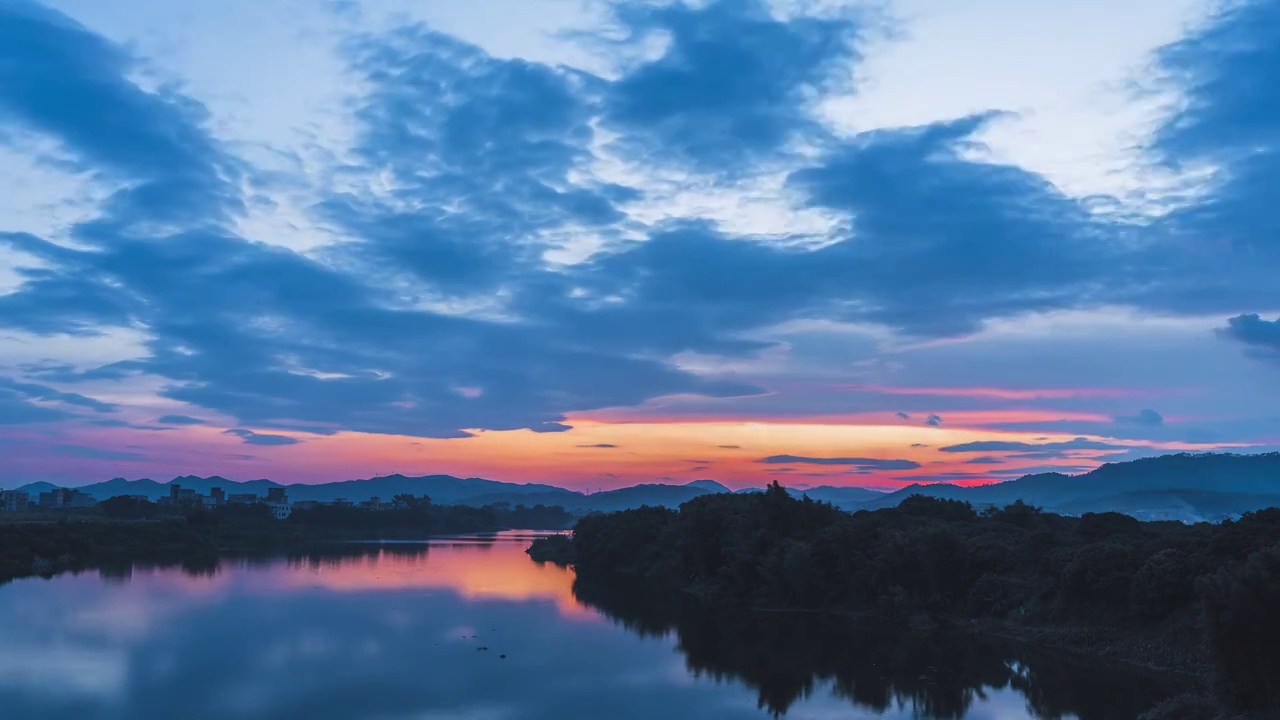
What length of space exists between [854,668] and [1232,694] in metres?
12.1

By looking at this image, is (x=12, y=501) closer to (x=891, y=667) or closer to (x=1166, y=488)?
(x=891, y=667)

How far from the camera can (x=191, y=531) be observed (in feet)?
270

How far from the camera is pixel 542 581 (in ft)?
181

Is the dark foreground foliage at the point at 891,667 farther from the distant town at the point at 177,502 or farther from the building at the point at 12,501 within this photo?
the building at the point at 12,501

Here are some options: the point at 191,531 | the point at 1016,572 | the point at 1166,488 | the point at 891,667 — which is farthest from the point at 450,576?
the point at 1166,488

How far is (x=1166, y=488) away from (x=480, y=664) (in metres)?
162

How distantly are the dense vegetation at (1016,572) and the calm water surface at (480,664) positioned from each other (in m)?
2.65

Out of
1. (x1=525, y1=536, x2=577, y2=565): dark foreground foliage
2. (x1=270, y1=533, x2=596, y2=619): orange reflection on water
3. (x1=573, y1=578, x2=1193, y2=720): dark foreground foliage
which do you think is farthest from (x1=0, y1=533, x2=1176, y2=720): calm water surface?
(x1=525, y1=536, x2=577, y2=565): dark foreground foliage

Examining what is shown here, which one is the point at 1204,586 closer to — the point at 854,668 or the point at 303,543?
the point at 854,668

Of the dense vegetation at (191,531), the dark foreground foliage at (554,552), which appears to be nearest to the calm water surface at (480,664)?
the dense vegetation at (191,531)

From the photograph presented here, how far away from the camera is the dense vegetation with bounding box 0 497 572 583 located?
5806 centimetres

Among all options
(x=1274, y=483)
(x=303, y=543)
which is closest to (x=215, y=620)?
(x=303, y=543)

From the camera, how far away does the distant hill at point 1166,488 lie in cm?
13138

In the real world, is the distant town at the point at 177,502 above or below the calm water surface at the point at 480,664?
above
